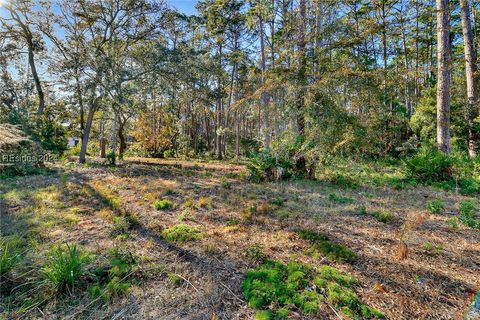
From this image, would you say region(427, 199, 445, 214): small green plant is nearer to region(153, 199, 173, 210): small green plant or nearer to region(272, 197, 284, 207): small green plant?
region(272, 197, 284, 207): small green plant

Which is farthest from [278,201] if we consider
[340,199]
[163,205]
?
[163,205]

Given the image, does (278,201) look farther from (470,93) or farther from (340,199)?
(470,93)

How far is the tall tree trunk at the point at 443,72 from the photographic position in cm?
624

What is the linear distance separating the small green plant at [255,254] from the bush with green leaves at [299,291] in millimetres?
193

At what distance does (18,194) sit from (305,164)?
6.48m

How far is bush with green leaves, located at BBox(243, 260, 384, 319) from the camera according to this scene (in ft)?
5.97

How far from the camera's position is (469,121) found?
8133 mm

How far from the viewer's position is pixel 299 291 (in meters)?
2.03

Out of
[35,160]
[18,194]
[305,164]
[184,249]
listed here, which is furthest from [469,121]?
[35,160]

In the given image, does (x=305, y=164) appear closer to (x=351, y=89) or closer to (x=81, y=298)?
(x=351, y=89)

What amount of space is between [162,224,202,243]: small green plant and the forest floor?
0.09 metres

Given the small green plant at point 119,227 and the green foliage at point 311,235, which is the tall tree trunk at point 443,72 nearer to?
the green foliage at point 311,235

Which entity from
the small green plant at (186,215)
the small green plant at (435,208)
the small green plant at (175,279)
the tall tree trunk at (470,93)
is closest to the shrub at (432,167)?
the small green plant at (435,208)

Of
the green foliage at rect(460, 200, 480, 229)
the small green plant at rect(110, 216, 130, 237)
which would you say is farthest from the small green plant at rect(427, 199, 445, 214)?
the small green plant at rect(110, 216, 130, 237)
